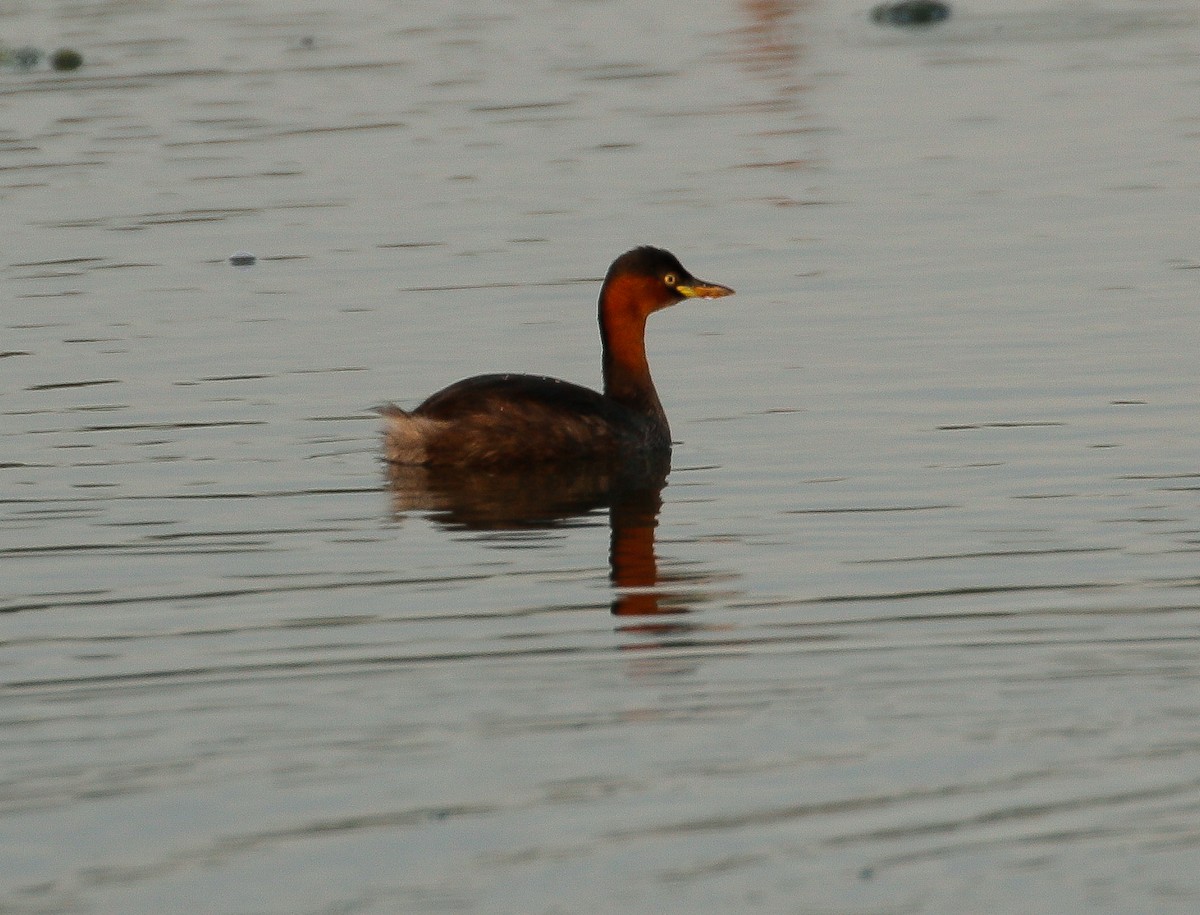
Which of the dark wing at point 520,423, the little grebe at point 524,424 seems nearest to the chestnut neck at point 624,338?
the little grebe at point 524,424

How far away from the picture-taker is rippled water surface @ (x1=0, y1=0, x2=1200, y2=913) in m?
7.03

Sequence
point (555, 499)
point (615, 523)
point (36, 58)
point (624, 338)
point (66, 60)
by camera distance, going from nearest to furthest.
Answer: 1. point (615, 523)
2. point (555, 499)
3. point (624, 338)
4. point (66, 60)
5. point (36, 58)

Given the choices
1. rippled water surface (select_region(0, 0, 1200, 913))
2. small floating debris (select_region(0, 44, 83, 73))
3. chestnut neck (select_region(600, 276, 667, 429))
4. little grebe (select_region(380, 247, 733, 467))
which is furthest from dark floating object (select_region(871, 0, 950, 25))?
little grebe (select_region(380, 247, 733, 467))

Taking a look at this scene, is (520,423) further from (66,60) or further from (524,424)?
(66,60)

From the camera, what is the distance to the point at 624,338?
1441 centimetres

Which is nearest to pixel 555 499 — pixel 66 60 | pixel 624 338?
pixel 624 338

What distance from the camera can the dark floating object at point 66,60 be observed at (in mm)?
31156

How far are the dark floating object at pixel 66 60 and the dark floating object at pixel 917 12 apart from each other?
10.5m

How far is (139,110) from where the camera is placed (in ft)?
92.9

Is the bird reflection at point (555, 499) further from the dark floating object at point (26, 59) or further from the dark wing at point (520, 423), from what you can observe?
the dark floating object at point (26, 59)

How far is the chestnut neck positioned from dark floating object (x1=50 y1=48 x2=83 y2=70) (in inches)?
714

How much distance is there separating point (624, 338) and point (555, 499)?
2.00 meters

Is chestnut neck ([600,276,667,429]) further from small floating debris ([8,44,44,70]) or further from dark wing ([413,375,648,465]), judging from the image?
small floating debris ([8,44,44,70])

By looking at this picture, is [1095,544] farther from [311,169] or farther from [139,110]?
[139,110]
